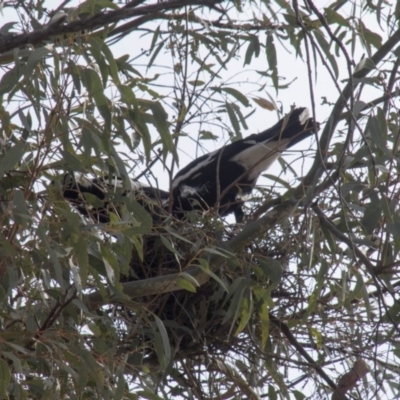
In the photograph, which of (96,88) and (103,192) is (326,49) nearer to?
(96,88)

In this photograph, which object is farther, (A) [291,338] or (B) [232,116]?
Result: (A) [291,338]

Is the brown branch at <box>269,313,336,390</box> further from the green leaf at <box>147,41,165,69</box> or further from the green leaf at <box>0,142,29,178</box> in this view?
the green leaf at <box>0,142,29,178</box>

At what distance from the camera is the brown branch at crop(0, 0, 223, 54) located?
133 centimetres

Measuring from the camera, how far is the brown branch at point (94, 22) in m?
1.33

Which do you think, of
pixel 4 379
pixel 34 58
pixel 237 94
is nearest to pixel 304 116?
pixel 237 94

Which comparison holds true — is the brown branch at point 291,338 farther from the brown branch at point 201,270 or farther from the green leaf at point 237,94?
the green leaf at point 237,94

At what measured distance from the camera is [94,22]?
4.37 feet

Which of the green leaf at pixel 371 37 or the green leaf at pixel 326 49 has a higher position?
the green leaf at pixel 371 37

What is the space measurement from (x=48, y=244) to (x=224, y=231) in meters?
0.81

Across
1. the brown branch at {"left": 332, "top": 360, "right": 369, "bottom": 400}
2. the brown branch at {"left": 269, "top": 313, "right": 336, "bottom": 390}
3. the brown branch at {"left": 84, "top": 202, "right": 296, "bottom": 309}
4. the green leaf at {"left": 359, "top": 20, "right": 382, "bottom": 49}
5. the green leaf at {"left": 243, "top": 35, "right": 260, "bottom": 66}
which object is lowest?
the brown branch at {"left": 332, "top": 360, "right": 369, "bottom": 400}

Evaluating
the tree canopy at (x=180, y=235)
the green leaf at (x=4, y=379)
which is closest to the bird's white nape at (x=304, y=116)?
the tree canopy at (x=180, y=235)

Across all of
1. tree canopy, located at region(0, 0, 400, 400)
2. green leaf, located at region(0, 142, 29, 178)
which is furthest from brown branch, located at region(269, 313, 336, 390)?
green leaf, located at region(0, 142, 29, 178)

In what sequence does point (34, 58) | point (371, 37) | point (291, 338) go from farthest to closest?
point (291, 338), point (371, 37), point (34, 58)

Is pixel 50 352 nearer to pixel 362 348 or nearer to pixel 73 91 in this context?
pixel 73 91
